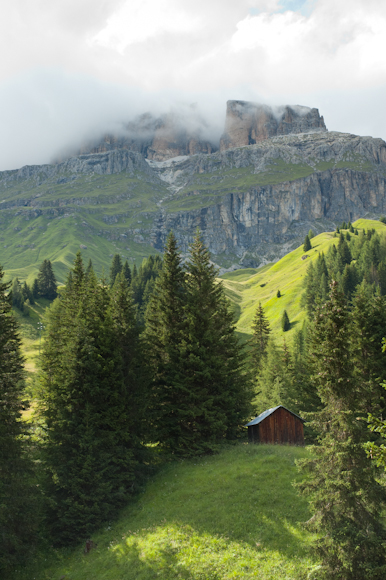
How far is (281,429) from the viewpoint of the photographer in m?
33.1

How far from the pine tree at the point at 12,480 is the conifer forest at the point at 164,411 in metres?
0.07

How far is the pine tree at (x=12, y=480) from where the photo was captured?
62.6ft

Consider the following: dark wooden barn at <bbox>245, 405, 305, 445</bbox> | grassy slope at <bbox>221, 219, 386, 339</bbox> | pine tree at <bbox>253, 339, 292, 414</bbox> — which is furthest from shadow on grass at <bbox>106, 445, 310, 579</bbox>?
grassy slope at <bbox>221, 219, 386, 339</bbox>

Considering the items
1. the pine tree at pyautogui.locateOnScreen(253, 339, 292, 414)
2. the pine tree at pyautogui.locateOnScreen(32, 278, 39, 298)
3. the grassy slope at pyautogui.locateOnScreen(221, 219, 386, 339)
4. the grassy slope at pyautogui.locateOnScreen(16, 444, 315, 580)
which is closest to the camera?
the grassy slope at pyautogui.locateOnScreen(16, 444, 315, 580)

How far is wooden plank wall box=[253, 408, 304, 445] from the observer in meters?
32.6

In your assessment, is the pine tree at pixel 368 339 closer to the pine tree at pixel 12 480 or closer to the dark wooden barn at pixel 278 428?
the dark wooden barn at pixel 278 428

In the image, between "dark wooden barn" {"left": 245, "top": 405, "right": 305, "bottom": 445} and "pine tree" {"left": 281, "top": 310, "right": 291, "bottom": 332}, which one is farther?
"pine tree" {"left": 281, "top": 310, "right": 291, "bottom": 332}

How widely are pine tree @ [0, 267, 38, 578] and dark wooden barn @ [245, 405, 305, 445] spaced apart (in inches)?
760

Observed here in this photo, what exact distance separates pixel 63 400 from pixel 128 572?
10.8m

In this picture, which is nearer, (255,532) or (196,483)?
(255,532)

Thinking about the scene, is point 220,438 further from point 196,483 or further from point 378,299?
point 378,299

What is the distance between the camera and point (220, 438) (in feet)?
98.3

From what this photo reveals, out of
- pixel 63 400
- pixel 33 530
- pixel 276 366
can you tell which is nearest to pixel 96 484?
pixel 33 530

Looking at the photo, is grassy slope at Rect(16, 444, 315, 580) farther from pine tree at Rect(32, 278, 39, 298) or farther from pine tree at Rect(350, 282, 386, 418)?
pine tree at Rect(32, 278, 39, 298)
